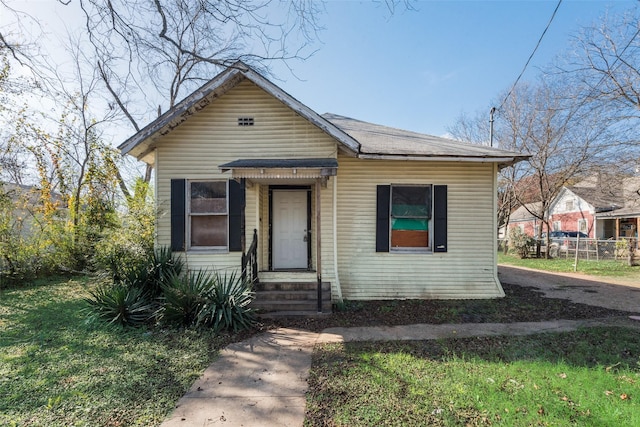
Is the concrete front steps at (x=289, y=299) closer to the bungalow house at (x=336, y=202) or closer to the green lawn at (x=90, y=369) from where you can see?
the bungalow house at (x=336, y=202)

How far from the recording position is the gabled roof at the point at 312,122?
6441 mm

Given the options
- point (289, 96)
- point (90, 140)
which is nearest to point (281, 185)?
point (289, 96)

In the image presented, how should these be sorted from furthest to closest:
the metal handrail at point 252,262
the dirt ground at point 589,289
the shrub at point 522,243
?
the shrub at point 522,243 < the dirt ground at point 589,289 < the metal handrail at point 252,262

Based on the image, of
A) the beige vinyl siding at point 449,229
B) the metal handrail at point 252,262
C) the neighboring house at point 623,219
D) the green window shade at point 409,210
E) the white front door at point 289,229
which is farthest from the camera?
the neighboring house at point 623,219

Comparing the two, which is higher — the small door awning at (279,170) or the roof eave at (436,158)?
the roof eave at (436,158)

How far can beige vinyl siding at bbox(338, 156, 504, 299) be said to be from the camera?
7.32 metres

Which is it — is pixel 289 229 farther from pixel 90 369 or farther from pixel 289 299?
pixel 90 369

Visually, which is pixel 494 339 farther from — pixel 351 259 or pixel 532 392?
pixel 351 259

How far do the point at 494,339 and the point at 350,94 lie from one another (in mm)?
7181

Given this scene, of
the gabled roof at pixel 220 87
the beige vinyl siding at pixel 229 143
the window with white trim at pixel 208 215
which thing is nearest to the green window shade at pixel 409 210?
the gabled roof at pixel 220 87

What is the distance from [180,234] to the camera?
701 centimetres

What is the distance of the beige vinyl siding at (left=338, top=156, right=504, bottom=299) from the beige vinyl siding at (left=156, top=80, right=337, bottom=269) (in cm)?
130

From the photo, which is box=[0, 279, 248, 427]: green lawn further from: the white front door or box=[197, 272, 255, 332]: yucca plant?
the white front door

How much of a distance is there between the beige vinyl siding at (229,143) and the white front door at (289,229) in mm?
790
